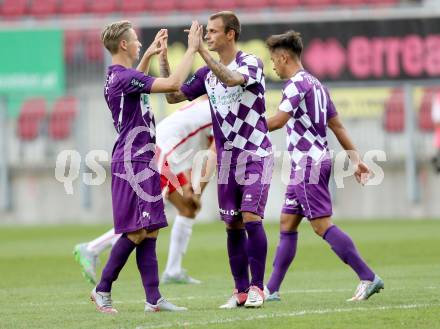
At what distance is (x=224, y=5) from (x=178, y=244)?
1429cm

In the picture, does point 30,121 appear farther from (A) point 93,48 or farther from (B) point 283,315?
(B) point 283,315

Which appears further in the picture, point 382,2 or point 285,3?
point 285,3

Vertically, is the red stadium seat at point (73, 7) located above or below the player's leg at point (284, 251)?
above

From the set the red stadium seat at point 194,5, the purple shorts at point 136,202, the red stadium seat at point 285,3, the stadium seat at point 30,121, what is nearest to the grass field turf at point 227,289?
the purple shorts at point 136,202

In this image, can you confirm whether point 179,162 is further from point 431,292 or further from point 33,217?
point 33,217

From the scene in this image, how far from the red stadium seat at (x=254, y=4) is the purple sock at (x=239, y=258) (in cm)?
1689

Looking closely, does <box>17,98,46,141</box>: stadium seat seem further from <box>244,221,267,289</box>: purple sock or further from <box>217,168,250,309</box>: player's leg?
<box>244,221,267,289</box>: purple sock

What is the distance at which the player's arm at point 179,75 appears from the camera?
25.6 ft

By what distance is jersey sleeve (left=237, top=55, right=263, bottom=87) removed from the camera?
821 centimetres

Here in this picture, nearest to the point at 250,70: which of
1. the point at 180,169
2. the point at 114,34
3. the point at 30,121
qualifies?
the point at 114,34

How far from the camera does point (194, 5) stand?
2512cm

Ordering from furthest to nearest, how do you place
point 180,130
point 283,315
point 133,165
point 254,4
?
1. point 254,4
2. point 180,130
3. point 133,165
4. point 283,315

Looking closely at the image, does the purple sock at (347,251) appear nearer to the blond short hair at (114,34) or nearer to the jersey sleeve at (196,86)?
the jersey sleeve at (196,86)

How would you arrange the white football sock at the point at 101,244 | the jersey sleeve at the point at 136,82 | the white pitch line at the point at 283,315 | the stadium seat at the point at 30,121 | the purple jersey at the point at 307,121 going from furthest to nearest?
the stadium seat at the point at 30,121 → the white football sock at the point at 101,244 → the purple jersey at the point at 307,121 → the jersey sleeve at the point at 136,82 → the white pitch line at the point at 283,315
